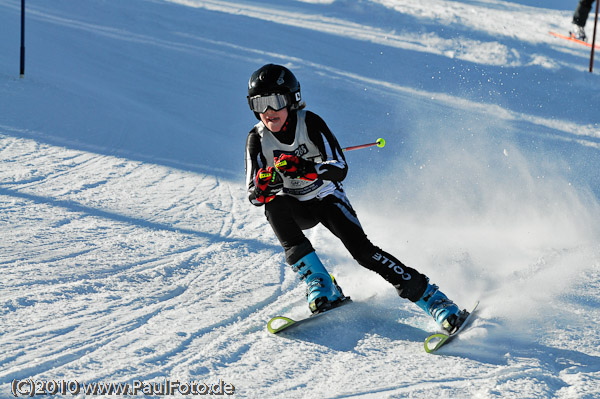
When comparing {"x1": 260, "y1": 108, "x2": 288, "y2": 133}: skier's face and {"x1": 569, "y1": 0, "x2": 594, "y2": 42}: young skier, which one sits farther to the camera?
{"x1": 569, "y1": 0, "x2": 594, "y2": 42}: young skier

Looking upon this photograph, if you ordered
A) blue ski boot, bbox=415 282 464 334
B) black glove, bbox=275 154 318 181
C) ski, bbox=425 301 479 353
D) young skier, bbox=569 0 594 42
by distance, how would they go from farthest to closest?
1. young skier, bbox=569 0 594 42
2. black glove, bbox=275 154 318 181
3. blue ski boot, bbox=415 282 464 334
4. ski, bbox=425 301 479 353

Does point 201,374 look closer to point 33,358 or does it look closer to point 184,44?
point 33,358

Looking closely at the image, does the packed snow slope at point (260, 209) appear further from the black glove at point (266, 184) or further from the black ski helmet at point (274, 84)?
the black ski helmet at point (274, 84)

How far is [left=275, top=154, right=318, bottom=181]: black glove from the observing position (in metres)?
3.75

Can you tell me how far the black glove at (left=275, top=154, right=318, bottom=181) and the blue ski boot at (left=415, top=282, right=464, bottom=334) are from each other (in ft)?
3.15

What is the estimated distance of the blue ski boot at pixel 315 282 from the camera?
3811mm

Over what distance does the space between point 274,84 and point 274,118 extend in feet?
0.70

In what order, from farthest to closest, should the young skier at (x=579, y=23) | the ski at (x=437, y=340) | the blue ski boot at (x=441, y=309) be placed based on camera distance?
the young skier at (x=579, y=23), the blue ski boot at (x=441, y=309), the ski at (x=437, y=340)

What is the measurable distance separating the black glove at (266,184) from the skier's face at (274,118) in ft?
1.03

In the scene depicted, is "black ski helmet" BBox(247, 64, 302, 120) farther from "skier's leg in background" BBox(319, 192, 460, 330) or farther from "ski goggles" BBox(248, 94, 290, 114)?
Answer: "skier's leg in background" BBox(319, 192, 460, 330)

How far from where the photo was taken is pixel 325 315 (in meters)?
3.88

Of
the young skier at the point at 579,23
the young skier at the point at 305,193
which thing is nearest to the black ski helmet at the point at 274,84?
the young skier at the point at 305,193

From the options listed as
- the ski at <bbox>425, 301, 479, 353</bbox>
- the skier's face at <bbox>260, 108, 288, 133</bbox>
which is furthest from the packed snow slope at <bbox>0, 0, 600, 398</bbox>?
the skier's face at <bbox>260, 108, 288, 133</bbox>

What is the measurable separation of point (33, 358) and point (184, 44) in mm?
10005
